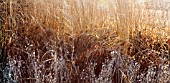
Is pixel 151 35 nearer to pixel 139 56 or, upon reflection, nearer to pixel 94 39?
pixel 139 56

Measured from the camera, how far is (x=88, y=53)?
137 inches

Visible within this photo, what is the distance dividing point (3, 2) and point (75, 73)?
1145 mm

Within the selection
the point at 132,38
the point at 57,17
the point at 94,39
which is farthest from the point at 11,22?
the point at 132,38

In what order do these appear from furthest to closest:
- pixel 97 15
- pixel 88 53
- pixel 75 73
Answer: pixel 97 15
pixel 88 53
pixel 75 73

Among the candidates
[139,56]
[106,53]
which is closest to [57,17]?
[106,53]

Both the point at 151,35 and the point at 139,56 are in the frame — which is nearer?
the point at 139,56

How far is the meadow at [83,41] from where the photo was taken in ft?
10.2

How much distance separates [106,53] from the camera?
3.55 meters

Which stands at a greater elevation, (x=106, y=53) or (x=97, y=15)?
(x=97, y=15)

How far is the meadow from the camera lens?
3.10 meters

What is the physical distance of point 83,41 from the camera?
12.0 ft

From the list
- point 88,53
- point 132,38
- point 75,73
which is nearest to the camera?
point 75,73

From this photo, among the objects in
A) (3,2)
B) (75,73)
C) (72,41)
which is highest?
(3,2)

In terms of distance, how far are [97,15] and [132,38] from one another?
0.49m
